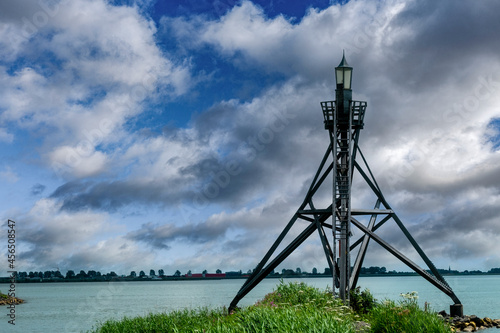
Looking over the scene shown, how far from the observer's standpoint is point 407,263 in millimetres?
26828

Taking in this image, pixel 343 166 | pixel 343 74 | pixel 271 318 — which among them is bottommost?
pixel 271 318

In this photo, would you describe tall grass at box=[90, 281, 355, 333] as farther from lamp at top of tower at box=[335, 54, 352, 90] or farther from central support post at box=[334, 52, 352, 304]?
lamp at top of tower at box=[335, 54, 352, 90]

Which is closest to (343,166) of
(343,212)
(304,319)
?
(343,212)

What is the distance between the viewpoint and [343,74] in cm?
2550

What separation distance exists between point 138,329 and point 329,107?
13.5 metres

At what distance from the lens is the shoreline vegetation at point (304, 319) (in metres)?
13.4

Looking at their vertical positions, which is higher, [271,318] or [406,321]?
[271,318]

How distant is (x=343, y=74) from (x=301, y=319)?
14.8 metres

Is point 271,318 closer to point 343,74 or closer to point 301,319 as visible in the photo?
point 301,319

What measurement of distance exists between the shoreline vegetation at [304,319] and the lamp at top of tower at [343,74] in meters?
9.58

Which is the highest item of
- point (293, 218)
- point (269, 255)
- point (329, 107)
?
point (329, 107)

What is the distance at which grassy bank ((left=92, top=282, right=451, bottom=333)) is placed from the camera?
13.3 metres

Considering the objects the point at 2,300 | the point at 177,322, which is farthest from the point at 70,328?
the point at 2,300

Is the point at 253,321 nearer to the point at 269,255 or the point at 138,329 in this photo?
the point at 138,329
